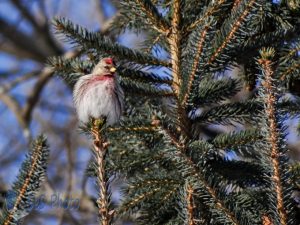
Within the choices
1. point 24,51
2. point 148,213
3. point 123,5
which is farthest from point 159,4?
point 24,51

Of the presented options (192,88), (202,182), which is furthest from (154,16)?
(202,182)

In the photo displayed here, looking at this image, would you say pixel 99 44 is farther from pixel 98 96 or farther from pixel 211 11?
pixel 98 96

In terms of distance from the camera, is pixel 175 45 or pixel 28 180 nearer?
pixel 28 180

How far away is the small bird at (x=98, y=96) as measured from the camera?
123 inches

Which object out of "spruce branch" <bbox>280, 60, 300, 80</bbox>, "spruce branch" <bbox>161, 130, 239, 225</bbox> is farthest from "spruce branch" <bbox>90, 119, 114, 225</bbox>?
"spruce branch" <bbox>280, 60, 300, 80</bbox>

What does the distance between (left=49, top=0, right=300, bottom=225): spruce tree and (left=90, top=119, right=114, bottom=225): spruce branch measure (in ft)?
0.13

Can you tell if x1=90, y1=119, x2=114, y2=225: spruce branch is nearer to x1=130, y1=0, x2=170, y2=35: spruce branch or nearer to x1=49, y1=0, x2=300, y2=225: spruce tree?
x1=49, y1=0, x2=300, y2=225: spruce tree

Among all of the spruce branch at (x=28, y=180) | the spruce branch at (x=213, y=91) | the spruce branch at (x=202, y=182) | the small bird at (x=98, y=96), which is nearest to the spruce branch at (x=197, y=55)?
the spruce branch at (x=213, y=91)

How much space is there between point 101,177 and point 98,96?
4.87ft

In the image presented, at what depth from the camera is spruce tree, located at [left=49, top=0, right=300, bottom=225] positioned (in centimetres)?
232

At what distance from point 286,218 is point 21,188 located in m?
0.92

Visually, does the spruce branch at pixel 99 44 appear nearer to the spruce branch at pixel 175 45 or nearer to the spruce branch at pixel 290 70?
A: the spruce branch at pixel 175 45

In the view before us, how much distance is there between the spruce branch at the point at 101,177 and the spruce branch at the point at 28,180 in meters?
0.30

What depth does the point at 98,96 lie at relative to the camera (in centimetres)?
Answer: 337
